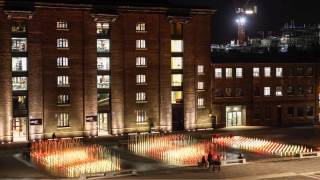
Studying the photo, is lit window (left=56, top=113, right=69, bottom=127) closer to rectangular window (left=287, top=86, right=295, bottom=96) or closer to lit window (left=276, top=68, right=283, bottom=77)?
lit window (left=276, top=68, right=283, bottom=77)

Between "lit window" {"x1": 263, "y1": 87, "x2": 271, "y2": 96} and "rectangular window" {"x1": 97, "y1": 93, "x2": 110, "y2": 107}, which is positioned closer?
"rectangular window" {"x1": 97, "y1": 93, "x2": 110, "y2": 107}

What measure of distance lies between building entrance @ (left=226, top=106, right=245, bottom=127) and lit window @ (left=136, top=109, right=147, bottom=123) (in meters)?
12.6

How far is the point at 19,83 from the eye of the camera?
67500mm

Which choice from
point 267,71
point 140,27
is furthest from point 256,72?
point 140,27

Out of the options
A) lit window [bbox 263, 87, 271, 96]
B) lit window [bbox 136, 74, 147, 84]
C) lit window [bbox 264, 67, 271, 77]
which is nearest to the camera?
lit window [bbox 136, 74, 147, 84]

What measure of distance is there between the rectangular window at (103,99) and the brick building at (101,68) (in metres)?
0.12

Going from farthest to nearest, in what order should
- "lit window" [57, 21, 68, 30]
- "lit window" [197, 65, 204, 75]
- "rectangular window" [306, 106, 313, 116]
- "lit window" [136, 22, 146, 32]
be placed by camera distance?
"rectangular window" [306, 106, 313, 116] → "lit window" [197, 65, 204, 75] → "lit window" [136, 22, 146, 32] → "lit window" [57, 21, 68, 30]

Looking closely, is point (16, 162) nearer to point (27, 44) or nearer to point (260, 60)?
point (27, 44)

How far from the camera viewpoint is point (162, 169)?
1939 inches

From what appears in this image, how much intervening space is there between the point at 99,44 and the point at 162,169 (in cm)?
2707

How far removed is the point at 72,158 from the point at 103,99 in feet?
59.2

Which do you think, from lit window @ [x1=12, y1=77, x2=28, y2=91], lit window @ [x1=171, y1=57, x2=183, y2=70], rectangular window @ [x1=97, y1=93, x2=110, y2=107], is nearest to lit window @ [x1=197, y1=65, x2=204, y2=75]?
lit window @ [x1=171, y1=57, x2=183, y2=70]

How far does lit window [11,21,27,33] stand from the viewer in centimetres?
6694

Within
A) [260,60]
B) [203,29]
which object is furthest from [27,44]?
[260,60]
